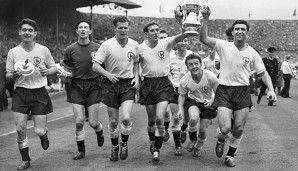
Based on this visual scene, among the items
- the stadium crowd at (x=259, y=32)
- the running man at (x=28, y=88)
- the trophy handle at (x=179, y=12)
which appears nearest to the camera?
the trophy handle at (x=179, y=12)

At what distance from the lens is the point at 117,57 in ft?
23.8

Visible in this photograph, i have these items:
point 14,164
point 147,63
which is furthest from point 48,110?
point 147,63

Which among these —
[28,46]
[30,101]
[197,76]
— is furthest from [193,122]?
[28,46]

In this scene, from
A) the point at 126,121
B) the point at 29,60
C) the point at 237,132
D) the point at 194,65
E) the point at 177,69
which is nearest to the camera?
the point at 29,60

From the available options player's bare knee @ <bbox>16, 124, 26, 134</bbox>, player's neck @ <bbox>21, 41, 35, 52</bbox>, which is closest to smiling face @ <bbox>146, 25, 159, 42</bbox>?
player's neck @ <bbox>21, 41, 35, 52</bbox>

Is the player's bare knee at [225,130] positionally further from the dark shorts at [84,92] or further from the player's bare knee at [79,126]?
the player's bare knee at [79,126]

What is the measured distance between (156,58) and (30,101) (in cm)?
209

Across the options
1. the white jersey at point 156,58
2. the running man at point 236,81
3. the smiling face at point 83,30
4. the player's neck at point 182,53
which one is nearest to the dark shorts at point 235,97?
the running man at point 236,81

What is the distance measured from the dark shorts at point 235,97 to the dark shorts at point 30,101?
2.67m

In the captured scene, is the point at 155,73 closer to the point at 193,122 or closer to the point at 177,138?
the point at 193,122

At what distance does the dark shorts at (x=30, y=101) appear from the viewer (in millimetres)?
6797

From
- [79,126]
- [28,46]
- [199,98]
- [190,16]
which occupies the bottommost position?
[79,126]

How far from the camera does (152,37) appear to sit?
7.43 metres

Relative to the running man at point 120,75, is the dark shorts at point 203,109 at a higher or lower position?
lower
